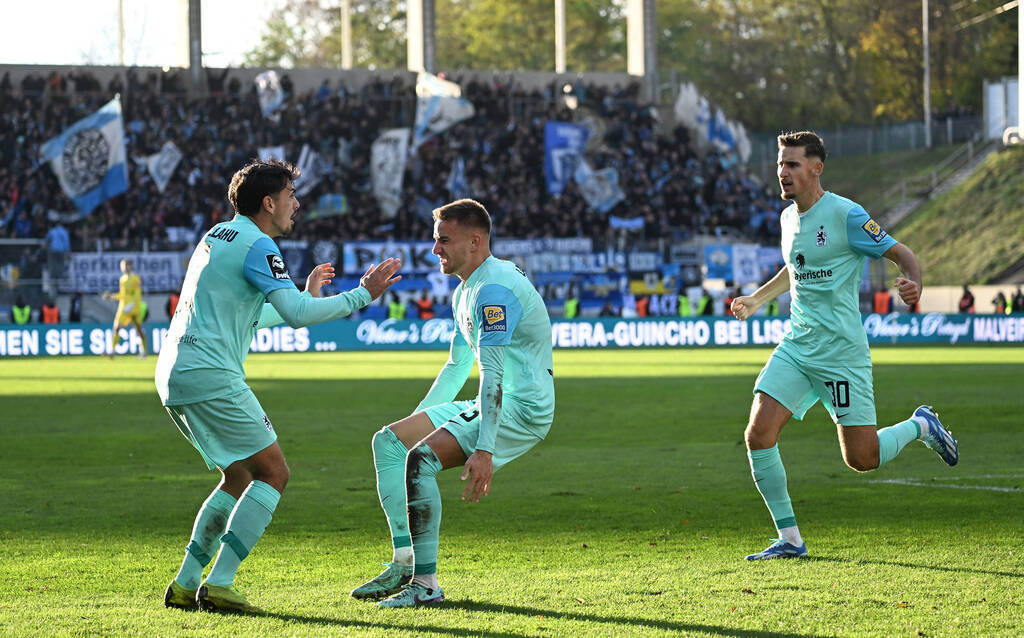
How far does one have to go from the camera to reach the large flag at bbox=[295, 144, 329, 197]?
42.8 m

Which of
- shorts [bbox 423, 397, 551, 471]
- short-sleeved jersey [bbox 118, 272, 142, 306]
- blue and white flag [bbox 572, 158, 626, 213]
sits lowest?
shorts [bbox 423, 397, 551, 471]

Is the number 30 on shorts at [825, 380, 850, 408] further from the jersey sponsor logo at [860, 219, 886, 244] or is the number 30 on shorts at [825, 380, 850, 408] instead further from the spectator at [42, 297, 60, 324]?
the spectator at [42, 297, 60, 324]

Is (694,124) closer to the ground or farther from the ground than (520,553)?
farther from the ground

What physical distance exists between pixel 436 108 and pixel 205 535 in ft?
129

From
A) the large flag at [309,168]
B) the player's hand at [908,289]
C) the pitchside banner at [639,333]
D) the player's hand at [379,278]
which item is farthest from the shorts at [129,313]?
the player's hand at [908,289]

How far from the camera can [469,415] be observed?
6.57 metres

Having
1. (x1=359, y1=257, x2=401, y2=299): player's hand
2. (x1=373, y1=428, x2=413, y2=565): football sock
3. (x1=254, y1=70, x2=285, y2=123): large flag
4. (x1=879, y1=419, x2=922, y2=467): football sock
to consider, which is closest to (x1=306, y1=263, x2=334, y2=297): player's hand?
(x1=359, y1=257, x2=401, y2=299): player's hand

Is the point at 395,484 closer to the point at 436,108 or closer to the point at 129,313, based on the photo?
the point at 129,313

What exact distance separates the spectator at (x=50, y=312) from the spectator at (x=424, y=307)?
32.4 ft

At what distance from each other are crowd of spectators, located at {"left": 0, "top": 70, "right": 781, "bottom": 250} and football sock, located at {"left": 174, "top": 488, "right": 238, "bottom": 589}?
3236cm

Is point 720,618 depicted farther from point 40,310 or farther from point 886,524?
point 40,310

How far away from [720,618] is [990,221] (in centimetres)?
5576

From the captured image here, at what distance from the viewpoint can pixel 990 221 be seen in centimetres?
5809

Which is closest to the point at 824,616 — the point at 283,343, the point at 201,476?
the point at 201,476
